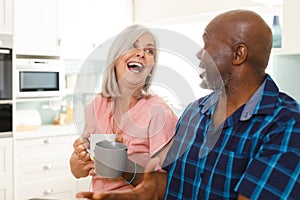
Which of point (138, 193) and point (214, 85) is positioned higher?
point (214, 85)

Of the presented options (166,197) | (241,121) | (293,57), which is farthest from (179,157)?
(293,57)

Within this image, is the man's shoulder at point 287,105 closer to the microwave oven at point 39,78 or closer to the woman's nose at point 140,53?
the woman's nose at point 140,53

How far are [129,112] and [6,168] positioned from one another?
75.4 inches

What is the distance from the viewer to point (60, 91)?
10.7ft

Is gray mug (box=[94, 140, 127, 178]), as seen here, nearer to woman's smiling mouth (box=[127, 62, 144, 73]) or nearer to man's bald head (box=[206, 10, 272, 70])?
woman's smiling mouth (box=[127, 62, 144, 73])

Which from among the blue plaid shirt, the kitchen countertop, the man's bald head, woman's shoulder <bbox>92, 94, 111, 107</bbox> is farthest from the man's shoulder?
the kitchen countertop

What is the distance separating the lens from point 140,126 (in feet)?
4.09

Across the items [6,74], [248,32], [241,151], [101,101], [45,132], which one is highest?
[248,32]

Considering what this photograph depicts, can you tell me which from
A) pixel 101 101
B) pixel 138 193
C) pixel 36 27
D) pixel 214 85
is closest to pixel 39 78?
pixel 36 27

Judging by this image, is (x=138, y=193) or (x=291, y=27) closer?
(x=138, y=193)

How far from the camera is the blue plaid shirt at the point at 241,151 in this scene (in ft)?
3.21

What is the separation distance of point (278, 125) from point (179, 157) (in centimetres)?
36

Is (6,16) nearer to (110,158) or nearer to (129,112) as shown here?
(129,112)

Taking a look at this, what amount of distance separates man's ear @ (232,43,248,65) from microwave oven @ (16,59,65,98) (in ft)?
7.38
